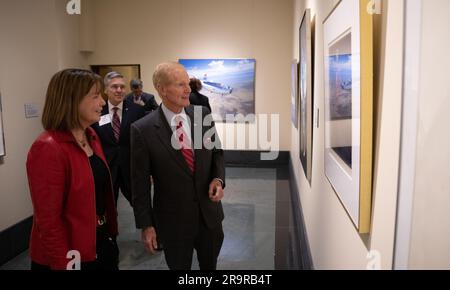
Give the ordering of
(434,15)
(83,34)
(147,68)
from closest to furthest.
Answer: (434,15), (83,34), (147,68)

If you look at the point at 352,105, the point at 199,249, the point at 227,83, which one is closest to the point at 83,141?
the point at 199,249

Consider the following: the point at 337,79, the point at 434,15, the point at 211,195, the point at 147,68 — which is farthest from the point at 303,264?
the point at 147,68

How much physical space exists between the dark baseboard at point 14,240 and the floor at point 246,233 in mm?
71

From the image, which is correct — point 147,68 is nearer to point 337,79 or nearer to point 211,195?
point 211,195

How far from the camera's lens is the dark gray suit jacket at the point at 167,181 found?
79.2 inches

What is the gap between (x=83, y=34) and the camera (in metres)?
6.80

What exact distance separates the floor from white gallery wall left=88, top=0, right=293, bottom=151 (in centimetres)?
206

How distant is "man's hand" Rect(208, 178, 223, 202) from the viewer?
83.4 inches

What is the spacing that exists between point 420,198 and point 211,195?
4.70ft

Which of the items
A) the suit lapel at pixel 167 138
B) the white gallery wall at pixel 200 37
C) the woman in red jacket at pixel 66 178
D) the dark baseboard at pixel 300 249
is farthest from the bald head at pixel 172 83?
the white gallery wall at pixel 200 37

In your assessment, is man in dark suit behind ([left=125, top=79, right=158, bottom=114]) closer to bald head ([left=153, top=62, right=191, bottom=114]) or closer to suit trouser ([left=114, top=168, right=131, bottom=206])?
suit trouser ([left=114, top=168, right=131, bottom=206])

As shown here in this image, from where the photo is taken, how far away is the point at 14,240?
11.5 feet

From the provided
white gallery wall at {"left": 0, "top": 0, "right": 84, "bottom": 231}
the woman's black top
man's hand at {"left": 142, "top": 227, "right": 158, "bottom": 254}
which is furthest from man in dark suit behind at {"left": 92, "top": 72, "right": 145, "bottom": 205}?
the woman's black top

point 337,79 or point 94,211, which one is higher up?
point 337,79
